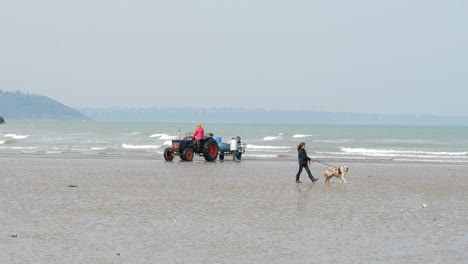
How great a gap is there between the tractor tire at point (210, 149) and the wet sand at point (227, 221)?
930 centimetres

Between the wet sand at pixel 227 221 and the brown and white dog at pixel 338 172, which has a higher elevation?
the brown and white dog at pixel 338 172

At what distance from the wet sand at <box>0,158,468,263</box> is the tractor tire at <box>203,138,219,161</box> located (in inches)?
366

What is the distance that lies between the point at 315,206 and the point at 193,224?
12.0ft

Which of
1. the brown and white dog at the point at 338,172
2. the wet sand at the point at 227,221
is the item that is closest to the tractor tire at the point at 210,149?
the wet sand at the point at 227,221

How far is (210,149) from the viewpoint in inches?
1201

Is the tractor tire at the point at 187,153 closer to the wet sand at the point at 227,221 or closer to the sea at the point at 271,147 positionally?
the sea at the point at 271,147

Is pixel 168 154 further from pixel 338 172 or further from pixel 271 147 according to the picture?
pixel 271 147

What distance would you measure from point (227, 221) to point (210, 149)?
18623mm

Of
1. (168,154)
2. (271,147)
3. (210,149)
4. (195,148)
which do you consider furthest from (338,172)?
(271,147)

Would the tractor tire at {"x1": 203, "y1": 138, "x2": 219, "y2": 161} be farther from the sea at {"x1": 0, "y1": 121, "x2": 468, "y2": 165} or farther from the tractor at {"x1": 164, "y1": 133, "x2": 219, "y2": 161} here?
the sea at {"x1": 0, "y1": 121, "x2": 468, "y2": 165}

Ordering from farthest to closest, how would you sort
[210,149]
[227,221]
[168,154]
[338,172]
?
[168,154] < [210,149] < [338,172] < [227,221]

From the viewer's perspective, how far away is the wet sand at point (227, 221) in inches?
361

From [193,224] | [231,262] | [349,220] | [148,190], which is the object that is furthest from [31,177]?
[231,262]

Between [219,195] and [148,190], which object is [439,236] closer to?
[219,195]
